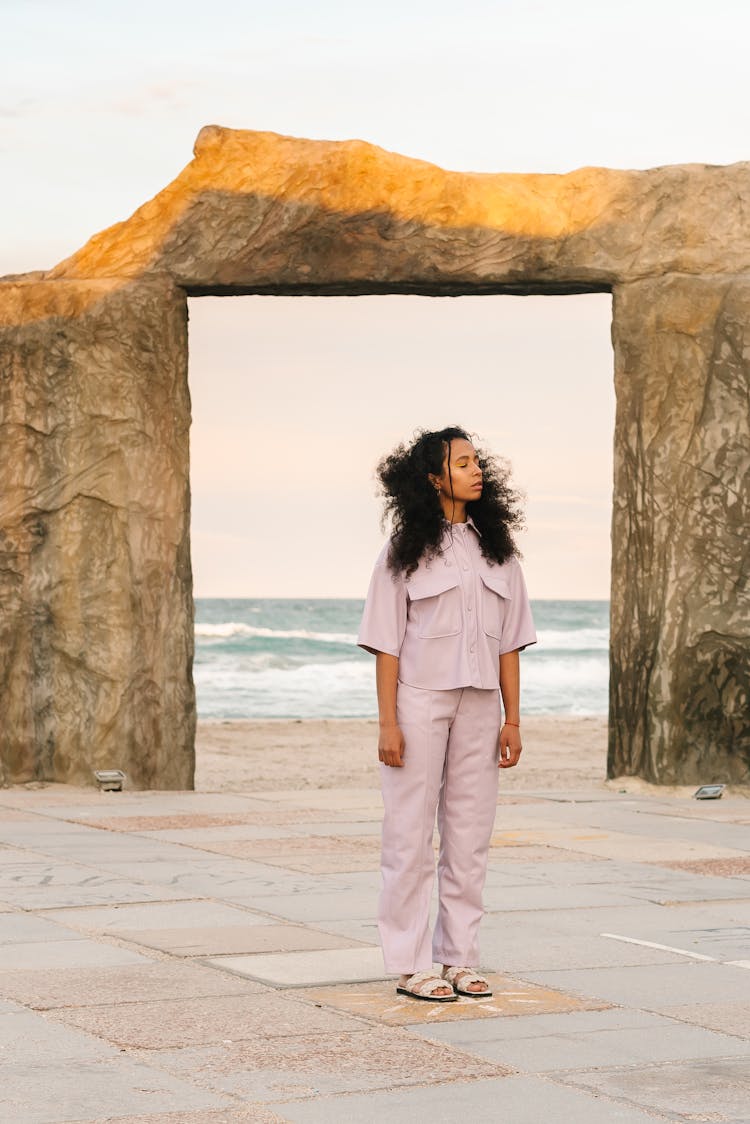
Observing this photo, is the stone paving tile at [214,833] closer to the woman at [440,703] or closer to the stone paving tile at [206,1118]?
the woman at [440,703]

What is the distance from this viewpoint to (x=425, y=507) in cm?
548

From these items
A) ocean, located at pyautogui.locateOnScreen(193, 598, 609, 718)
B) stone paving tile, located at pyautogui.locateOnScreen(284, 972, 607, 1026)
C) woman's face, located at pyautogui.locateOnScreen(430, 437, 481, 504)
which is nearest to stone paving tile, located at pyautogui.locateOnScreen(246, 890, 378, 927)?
stone paving tile, located at pyautogui.locateOnScreen(284, 972, 607, 1026)

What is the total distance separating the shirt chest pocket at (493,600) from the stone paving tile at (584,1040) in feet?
3.81

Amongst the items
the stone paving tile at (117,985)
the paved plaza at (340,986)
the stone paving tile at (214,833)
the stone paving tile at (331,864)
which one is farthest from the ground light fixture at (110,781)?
the stone paving tile at (117,985)

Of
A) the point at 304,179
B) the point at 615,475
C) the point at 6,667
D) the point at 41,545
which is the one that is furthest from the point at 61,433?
the point at 615,475

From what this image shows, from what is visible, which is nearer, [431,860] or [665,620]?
[431,860]

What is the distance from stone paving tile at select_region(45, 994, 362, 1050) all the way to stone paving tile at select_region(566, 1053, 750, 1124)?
32.0 inches

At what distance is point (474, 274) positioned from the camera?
11.2 metres

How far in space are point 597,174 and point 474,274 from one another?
3.52ft

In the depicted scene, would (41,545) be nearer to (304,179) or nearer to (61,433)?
(61,433)

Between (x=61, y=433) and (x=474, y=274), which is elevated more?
(x=474, y=274)

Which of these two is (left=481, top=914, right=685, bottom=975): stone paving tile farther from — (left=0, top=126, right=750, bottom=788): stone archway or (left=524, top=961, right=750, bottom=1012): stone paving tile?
(left=0, top=126, right=750, bottom=788): stone archway

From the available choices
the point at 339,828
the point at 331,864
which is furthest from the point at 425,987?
the point at 339,828

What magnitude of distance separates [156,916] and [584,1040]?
7.50ft
